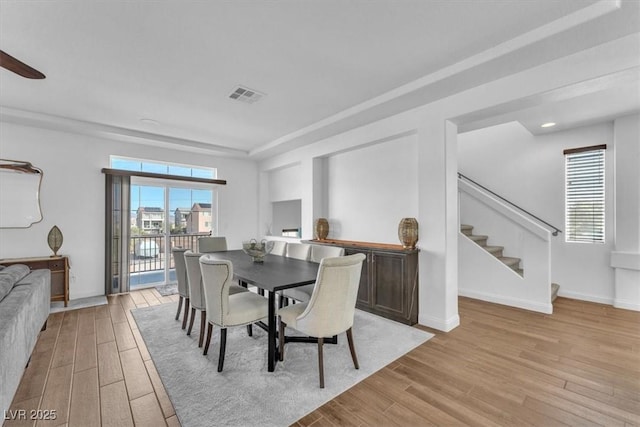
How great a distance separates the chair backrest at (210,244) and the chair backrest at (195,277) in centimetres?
168

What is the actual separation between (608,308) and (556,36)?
3.87 meters

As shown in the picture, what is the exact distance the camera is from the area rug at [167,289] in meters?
4.64

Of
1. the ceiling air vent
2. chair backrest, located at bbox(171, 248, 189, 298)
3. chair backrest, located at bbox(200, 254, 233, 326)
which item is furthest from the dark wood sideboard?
the ceiling air vent

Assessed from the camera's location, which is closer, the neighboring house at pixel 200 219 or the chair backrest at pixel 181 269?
the chair backrest at pixel 181 269

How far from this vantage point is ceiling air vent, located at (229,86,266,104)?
3.19m

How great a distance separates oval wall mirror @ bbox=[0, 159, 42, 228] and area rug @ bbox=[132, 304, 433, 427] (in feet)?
8.48

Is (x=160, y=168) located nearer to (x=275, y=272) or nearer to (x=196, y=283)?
(x=196, y=283)

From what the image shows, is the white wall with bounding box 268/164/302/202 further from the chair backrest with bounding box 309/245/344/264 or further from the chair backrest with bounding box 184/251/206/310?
the chair backrest with bounding box 184/251/206/310

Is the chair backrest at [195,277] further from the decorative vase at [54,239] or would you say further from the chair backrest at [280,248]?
the decorative vase at [54,239]

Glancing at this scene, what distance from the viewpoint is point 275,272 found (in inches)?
106

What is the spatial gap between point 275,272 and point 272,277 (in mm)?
213

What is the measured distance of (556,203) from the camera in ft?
14.8

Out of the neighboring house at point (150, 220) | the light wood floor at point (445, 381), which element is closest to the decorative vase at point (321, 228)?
the light wood floor at point (445, 381)

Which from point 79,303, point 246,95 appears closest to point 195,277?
point 246,95
